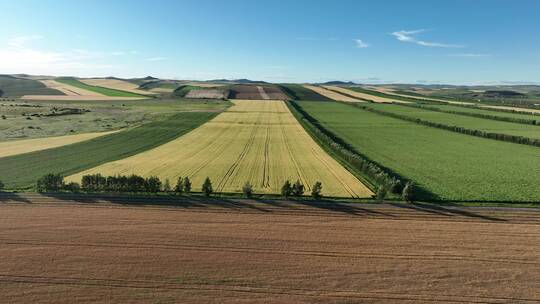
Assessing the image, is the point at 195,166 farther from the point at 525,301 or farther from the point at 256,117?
the point at 256,117

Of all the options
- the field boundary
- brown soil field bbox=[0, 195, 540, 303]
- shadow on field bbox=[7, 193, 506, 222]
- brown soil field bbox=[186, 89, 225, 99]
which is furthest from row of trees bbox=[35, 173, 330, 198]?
brown soil field bbox=[186, 89, 225, 99]

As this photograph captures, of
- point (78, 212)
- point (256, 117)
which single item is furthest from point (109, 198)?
point (256, 117)

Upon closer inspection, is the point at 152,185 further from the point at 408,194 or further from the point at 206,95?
the point at 206,95

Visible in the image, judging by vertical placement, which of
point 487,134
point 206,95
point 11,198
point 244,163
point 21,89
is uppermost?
point 21,89

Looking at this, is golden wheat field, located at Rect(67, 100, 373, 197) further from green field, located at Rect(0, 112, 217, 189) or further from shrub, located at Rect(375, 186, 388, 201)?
green field, located at Rect(0, 112, 217, 189)

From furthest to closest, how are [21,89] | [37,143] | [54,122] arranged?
[21,89] → [54,122] → [37,143]

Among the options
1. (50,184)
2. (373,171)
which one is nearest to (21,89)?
(50,184)
